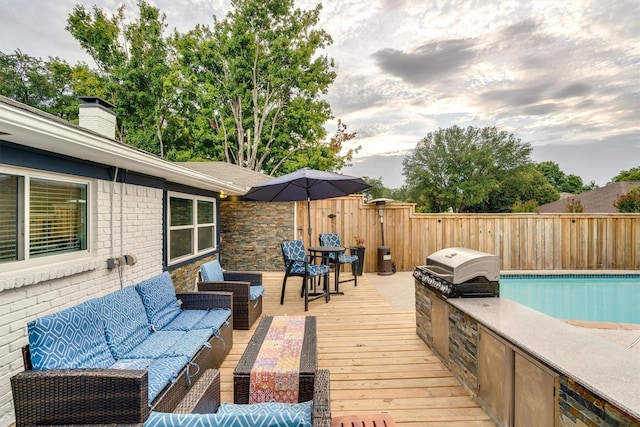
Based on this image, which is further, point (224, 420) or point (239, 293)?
point (239, 293)

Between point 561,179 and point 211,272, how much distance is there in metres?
43.5

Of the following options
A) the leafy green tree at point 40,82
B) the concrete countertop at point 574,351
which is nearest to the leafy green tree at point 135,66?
the leafy green tree at point 40,82

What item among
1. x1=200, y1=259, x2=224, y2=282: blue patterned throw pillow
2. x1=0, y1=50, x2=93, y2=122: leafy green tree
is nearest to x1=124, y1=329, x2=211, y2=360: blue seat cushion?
x1=200, y1=259, x2=224, y2=282: blue patterned throw pillow

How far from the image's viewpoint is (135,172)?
374 cm

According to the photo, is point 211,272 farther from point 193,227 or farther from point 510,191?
point 510,191

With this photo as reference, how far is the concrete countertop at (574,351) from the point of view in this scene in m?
1.32

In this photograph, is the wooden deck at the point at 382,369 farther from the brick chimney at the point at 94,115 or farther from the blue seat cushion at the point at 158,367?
the brick chimney at the point at 94,115

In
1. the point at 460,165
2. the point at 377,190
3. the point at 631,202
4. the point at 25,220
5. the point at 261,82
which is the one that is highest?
the point at 261,82

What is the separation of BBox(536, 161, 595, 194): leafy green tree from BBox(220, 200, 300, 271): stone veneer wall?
37798mm

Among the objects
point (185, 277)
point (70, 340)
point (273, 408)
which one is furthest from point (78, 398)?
point (185, 277)

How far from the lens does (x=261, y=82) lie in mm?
13828

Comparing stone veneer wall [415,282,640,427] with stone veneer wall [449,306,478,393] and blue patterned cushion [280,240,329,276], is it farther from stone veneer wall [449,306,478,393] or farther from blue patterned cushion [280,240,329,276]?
blue patterned cushion [280,240,329,276]

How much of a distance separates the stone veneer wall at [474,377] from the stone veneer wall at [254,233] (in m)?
4.69

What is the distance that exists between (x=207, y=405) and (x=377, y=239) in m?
6.57
